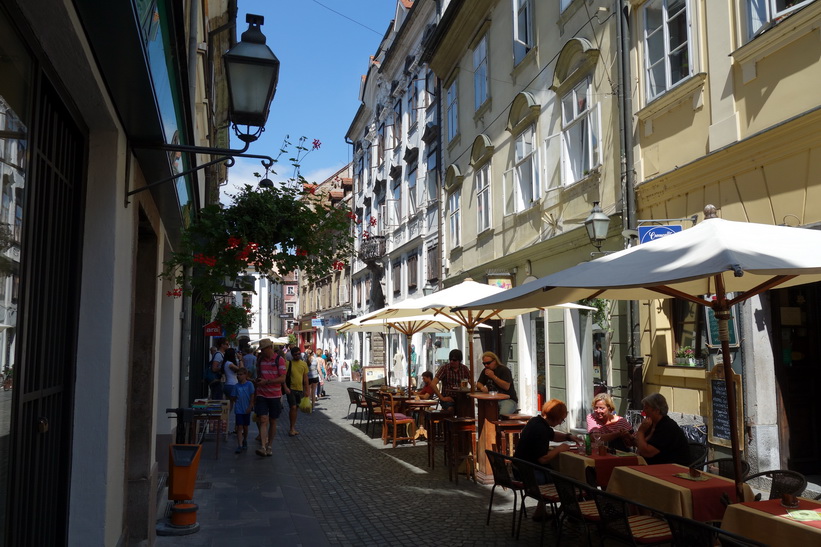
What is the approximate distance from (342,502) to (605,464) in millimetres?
3315

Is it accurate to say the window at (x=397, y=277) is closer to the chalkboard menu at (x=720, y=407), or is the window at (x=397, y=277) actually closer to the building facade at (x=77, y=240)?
the chalkboard menu at (x=720, y=407)

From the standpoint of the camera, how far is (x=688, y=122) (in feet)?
33.9

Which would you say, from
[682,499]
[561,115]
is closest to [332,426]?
[561,115]

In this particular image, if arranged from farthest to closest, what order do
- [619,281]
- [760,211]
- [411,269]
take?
1. [411,269]
2. [760,211]
3. [619,281]

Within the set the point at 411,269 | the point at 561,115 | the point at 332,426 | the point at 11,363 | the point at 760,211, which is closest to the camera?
the point at 11,363

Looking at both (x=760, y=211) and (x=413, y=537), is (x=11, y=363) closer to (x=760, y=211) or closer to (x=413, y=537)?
(x=413, y=537)

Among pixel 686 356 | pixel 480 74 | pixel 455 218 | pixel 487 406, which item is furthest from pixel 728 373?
pixel 455 218

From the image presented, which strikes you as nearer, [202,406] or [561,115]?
[202,406]

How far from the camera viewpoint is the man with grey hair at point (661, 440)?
21.8ft

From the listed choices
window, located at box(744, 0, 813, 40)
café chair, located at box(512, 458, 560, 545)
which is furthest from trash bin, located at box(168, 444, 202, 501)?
window, located at box(744, 0, 813, 40)

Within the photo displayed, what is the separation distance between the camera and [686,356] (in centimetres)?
1043

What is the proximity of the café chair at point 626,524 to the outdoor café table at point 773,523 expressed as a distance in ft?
1.61

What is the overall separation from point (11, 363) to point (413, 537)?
4.63 m

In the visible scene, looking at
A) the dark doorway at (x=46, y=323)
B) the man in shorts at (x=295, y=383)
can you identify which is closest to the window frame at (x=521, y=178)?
the man in shorts at (x=295, y=383)
